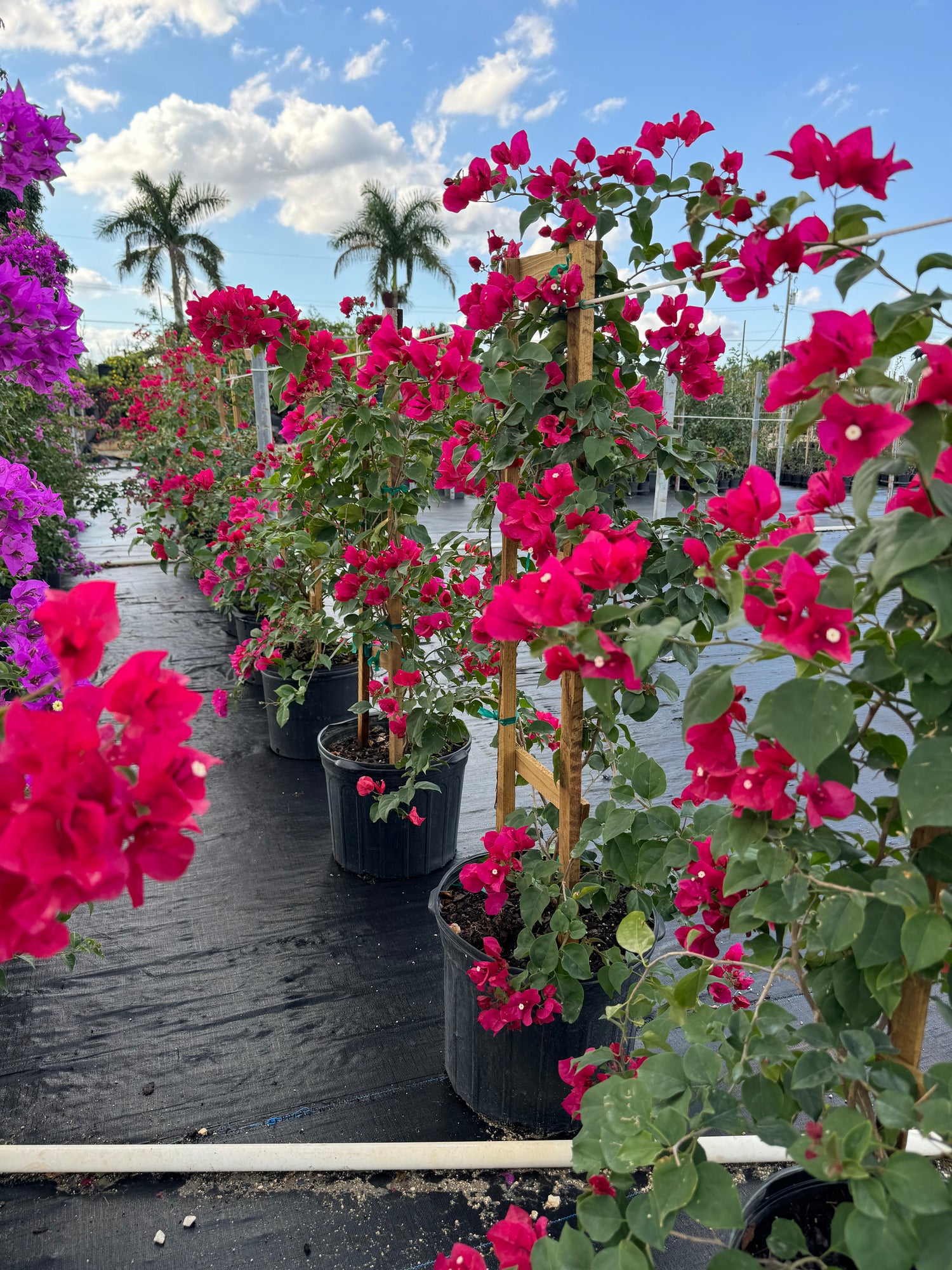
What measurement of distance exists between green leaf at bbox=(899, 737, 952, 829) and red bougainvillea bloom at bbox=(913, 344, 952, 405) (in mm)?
204

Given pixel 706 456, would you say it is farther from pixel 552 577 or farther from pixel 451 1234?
pixel 451 1234

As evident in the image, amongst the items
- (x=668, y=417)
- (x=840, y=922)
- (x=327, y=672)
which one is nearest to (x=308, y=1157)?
(x=840, y=922)

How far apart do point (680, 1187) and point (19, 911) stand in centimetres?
44

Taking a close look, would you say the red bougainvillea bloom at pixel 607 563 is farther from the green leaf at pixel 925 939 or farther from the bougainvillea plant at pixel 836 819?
the green leaf at pixel 925 939

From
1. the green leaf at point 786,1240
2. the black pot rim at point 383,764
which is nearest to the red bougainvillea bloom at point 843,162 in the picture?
the green leaf at point 786,1240

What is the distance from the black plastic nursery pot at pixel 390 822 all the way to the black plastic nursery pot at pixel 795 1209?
4.38 ft

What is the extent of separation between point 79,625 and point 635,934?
2.10 feet

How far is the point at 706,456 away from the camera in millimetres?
1378

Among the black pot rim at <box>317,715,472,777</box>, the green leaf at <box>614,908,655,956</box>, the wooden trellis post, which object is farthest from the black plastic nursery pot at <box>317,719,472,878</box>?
the green leaf at <box>614,908,655,956</box>

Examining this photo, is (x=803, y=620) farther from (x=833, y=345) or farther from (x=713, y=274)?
(x=713, y=274)

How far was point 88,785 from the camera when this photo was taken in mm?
381

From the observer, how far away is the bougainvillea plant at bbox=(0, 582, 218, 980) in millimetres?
364

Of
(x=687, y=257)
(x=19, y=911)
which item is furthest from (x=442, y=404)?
(x=19, y=911)

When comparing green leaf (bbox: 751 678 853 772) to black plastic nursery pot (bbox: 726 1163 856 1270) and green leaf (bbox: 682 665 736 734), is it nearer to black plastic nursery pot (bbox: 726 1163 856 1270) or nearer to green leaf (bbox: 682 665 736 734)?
green leaf (bbox: 682 665 736 734)
